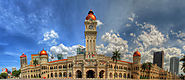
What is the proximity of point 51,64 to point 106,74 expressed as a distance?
3846 centimetres

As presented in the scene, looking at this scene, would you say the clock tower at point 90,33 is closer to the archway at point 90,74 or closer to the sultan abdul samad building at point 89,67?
the sultan abdul samad building at point 89,67

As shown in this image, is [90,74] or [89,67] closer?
[89,67]

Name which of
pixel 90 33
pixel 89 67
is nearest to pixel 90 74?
pixel 89 67

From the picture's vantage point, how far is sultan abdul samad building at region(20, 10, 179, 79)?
68.9 m

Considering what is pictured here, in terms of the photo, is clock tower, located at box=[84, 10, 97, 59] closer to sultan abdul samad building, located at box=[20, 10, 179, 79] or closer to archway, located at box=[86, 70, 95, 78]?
sultan abdul samad building, located at box=[20, 10, 179, 79]

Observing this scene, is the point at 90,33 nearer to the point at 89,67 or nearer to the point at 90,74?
the point at 89,67

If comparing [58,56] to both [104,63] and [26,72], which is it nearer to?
[26,72]

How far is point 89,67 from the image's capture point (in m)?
67.7

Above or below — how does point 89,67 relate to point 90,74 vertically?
above

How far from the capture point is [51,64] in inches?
3278

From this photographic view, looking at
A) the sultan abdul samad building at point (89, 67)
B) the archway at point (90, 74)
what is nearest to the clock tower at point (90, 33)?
the sultan abdul samad building at point (89, 67)

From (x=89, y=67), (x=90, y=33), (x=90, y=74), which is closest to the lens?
(x=89, y=67)

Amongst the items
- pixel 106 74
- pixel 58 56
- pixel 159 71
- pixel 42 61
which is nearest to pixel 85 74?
pixel 106 74

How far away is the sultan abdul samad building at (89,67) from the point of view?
226ft
